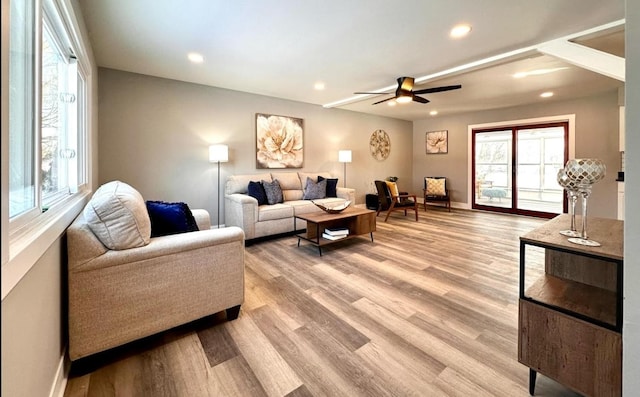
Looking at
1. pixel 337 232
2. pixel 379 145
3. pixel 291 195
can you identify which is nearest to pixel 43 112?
pixel 337 232

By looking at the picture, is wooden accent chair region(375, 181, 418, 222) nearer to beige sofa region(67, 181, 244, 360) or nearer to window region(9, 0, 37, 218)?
beige sofa region(67, 181, 244, 360)

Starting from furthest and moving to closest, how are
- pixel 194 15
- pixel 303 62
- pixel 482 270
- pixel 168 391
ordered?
pixel 303 62
pixel 482 270
pixel 194 15
pixel 168 391

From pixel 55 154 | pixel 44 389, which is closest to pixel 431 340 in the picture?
pixel 44 389

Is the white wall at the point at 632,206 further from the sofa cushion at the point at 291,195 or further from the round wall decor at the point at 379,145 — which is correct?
the round wall decor at the point at 379,145

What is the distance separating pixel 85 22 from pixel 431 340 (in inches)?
150

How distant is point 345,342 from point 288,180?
356 centimetres

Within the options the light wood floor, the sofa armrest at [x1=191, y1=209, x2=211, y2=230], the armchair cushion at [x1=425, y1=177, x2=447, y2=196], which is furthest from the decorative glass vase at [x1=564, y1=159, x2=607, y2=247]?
the armchair cushion at [x1=425, y1=177, x2=447, y2=196]

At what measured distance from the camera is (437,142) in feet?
23.5

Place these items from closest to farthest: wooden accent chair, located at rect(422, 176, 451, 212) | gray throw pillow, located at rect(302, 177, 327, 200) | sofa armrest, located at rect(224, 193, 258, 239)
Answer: sofa armrest, located at rect(224, 193, 258, 239)
gray throw pillow, located at rect(302, 177, 327, 200)
wooden accent chair, located at rect(422, 176, 451, 212)

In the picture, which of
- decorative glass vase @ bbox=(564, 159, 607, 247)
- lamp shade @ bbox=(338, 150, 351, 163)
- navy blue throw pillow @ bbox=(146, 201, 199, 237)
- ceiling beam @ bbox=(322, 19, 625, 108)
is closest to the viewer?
decorative glass vase @ bbox=(564, 159, 607, 247)

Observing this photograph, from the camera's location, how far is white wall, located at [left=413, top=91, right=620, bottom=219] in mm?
4746

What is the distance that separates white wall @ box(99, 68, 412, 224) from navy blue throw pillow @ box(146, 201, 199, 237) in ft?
7.39

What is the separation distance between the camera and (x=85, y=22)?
2.42 meters

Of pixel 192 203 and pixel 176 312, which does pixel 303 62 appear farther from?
pixel 176 312
